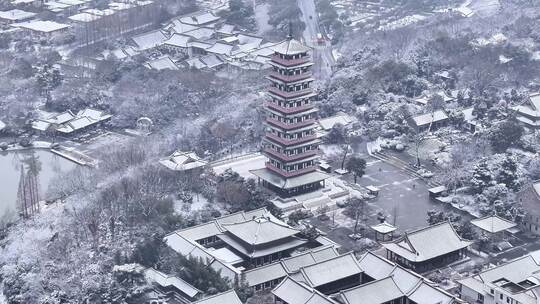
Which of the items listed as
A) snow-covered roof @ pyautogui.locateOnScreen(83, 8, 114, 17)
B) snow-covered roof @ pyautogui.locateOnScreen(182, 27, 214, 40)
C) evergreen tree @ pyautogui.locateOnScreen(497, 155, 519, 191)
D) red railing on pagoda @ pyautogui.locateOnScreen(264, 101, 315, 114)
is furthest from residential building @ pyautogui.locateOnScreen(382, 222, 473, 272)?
snow-covered roof @ pyautogui.locateOnScreen(83, 8, 114, 17)

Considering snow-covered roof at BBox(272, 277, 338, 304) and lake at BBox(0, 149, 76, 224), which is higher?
snow-covered roof at BBox(272, 277, 338, 304)

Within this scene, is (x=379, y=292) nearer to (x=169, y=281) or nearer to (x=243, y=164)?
(x=169, y=281)

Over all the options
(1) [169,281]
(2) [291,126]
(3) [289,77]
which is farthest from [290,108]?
(1) [169,281]

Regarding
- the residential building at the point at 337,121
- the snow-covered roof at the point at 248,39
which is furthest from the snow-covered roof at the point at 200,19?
the residential building at the point at 337,121

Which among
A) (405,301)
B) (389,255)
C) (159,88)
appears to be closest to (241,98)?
(159,88)

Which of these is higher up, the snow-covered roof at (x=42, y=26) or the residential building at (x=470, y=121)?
the residential building at (x=470, y=121)

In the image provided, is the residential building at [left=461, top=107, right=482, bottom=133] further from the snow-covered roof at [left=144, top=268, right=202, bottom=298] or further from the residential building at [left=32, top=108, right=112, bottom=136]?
the snow-covered roof at [left=144, top=268, right=202, bottom=298]

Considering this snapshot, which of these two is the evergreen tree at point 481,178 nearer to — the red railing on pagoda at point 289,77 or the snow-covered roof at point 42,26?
the red railing on pagoda at point 289,77
